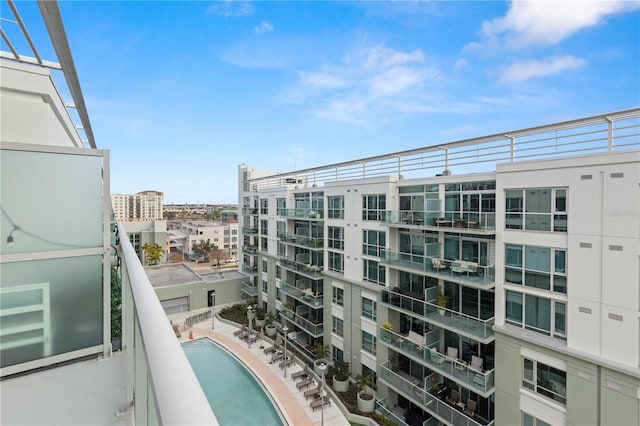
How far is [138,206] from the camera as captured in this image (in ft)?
355

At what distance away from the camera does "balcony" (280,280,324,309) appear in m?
20.7

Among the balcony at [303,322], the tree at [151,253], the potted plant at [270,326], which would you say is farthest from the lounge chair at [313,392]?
the tree at [151,253]

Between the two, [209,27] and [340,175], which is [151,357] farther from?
[340,175]

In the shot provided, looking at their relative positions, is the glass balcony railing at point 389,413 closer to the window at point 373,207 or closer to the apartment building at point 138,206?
the window at point 373,207

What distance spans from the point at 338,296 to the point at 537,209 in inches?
466

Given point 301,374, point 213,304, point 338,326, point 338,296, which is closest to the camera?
point 301,374

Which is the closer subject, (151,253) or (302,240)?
(302,240)

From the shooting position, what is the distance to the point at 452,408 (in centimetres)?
1234

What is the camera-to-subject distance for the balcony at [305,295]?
816 inches

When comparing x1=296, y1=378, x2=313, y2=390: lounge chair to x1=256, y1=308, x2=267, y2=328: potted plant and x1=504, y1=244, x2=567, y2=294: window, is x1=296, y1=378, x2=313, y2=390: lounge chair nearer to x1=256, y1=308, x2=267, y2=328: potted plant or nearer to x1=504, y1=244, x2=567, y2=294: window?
x1=256, y1=308, x2=267, y2=328: potted plant

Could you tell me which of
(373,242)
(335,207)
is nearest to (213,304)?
(335,207)

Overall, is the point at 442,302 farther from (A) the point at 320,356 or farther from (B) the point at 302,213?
(B) the point at 302,213

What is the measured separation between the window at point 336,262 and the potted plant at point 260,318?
29.0 ft

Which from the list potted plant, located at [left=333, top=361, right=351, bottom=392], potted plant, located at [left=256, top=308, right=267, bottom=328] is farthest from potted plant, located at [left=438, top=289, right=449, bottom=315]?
potted plant, located at [left=256, top=308, right=267, bottom=328]
